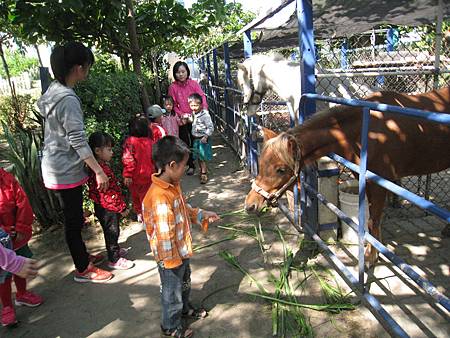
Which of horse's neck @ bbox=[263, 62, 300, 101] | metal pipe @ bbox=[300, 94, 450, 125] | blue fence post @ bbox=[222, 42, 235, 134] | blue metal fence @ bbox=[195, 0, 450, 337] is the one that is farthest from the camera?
blue fence post @ bbox=[222, 42, 235, 134]

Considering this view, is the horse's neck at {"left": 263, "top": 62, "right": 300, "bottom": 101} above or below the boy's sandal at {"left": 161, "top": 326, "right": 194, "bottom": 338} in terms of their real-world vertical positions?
above

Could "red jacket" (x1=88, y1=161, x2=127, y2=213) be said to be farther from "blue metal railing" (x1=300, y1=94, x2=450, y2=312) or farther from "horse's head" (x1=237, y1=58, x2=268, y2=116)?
"horse's head" (x1=237, y1=58, x2=268, y2=116)

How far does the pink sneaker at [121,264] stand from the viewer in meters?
3.22

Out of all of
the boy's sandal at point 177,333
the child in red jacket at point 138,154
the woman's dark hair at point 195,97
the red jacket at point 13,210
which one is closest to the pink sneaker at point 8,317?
the red jacket at point 13,210

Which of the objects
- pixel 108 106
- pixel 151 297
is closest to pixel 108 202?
pixel 151 297

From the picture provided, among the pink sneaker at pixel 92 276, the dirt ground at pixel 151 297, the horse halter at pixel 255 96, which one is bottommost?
the dirt ground at pixel 151 297

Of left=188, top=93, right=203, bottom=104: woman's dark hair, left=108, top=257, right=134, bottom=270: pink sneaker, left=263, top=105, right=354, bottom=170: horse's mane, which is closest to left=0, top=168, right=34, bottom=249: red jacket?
left=108, top=257, right=134, bottom=270: pink sneaker

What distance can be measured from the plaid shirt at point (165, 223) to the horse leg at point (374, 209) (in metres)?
1.51

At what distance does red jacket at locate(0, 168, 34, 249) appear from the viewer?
2.38 metres

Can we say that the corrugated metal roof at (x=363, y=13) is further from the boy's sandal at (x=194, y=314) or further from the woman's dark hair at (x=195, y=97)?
the boy's sandal at (x=194, y=314)

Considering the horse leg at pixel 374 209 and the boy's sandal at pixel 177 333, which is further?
the horse leg at pixel 374 209

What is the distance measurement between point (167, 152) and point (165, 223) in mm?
429

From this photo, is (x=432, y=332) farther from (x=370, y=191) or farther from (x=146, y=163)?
(x=146, y=163)

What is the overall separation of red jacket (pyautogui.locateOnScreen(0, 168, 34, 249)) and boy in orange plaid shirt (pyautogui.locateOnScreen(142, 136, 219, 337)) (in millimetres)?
1068
